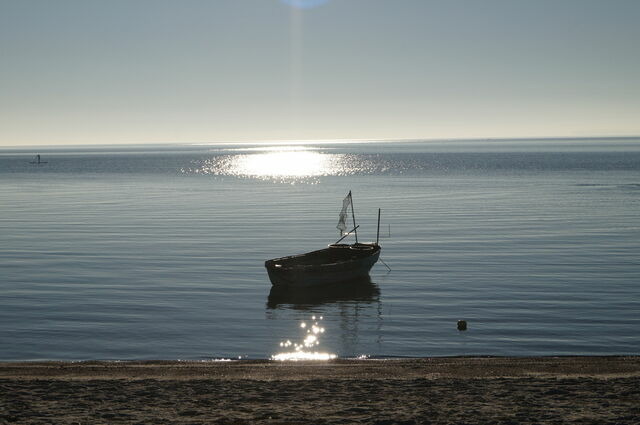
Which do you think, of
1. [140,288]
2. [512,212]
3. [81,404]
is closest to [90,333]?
[140,288]

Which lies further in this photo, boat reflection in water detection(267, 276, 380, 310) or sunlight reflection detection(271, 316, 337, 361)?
boat reflection in water detection(267, 276, 380, 310)

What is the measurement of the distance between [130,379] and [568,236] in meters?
42.0

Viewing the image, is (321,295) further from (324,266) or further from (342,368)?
(342,368)

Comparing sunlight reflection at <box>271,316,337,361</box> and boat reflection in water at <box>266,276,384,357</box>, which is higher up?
boat reflection in water at <box>266,276,384,357</box>

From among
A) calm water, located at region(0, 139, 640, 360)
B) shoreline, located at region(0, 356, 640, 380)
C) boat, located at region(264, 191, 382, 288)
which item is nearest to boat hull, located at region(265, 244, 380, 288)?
boat, located at region(264, 191, 382, 288)

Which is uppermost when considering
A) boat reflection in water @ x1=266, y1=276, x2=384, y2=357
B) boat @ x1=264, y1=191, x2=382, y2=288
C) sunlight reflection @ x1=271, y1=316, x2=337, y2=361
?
boat @ x1=264, y1=191, x2=382, y2=288

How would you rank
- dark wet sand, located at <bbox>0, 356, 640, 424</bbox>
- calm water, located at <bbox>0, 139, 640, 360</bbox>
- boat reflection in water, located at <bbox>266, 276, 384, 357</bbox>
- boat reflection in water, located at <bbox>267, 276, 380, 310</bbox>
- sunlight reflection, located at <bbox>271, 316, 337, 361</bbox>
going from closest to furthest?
dark wet sand, located at <bbox>0, 356, 640, 424</bbox>, sunlight reflection, located at <bbox>271, 316, 337, 361</bbox>, calm water, located at <bbox>0, 139, 640, 360</bbox>, boat reflection in water, located at <bbox>266, 276, 384, 357</bbox>, boat reflection in water, located at <bbox>267, 276, 380, 310</bbox>

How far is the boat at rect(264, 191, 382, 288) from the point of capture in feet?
121

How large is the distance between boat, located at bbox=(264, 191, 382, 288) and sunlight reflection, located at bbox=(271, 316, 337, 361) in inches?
262

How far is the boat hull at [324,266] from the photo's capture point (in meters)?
37.0

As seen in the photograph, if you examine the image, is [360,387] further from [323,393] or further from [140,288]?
[140,288]

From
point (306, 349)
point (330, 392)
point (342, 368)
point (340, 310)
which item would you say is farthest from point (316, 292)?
point (330, 392)

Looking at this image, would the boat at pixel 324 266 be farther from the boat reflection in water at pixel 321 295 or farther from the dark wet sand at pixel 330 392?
the dark wet sand at pixel 330 392

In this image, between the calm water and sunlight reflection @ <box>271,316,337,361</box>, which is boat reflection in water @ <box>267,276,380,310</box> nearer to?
the calm water
